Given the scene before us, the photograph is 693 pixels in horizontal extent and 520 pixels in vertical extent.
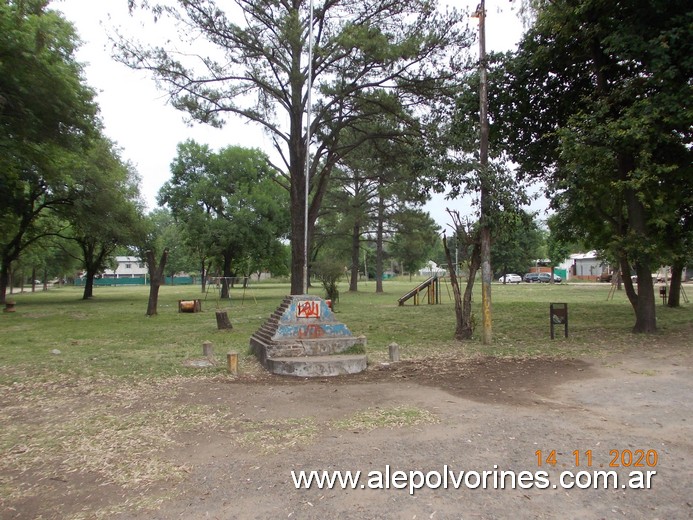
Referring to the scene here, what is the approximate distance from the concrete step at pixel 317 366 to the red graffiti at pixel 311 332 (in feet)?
2.65

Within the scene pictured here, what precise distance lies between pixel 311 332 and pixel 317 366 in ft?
3.99

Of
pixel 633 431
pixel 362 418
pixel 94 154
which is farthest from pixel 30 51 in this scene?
pixel 633 431

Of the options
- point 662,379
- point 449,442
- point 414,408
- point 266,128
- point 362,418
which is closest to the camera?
point 449,442

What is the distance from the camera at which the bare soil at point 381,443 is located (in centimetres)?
359

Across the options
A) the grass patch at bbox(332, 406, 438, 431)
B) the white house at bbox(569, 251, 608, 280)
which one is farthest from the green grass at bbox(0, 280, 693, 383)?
the white house at bbox(569, 251, 608, 280)

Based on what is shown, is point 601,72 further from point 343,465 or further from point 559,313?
point 343,465

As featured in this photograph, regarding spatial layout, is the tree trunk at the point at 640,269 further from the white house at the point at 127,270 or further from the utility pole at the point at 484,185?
the white house at the point at 127,270

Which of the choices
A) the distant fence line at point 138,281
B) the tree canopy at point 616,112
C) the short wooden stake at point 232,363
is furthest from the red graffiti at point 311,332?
the distant fence line at point 138,281

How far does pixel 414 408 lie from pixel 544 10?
1183cm

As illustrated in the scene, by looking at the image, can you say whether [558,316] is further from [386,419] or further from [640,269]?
[386,419]

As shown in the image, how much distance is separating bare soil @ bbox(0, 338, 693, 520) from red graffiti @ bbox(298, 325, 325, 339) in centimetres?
141

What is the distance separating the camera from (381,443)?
4859 millimetres

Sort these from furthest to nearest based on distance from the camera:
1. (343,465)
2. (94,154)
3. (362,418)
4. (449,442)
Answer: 1. (94,154)
2. (362,418)
3. (449,442)
4. (343,465)

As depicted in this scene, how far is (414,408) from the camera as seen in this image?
6.13 meters
